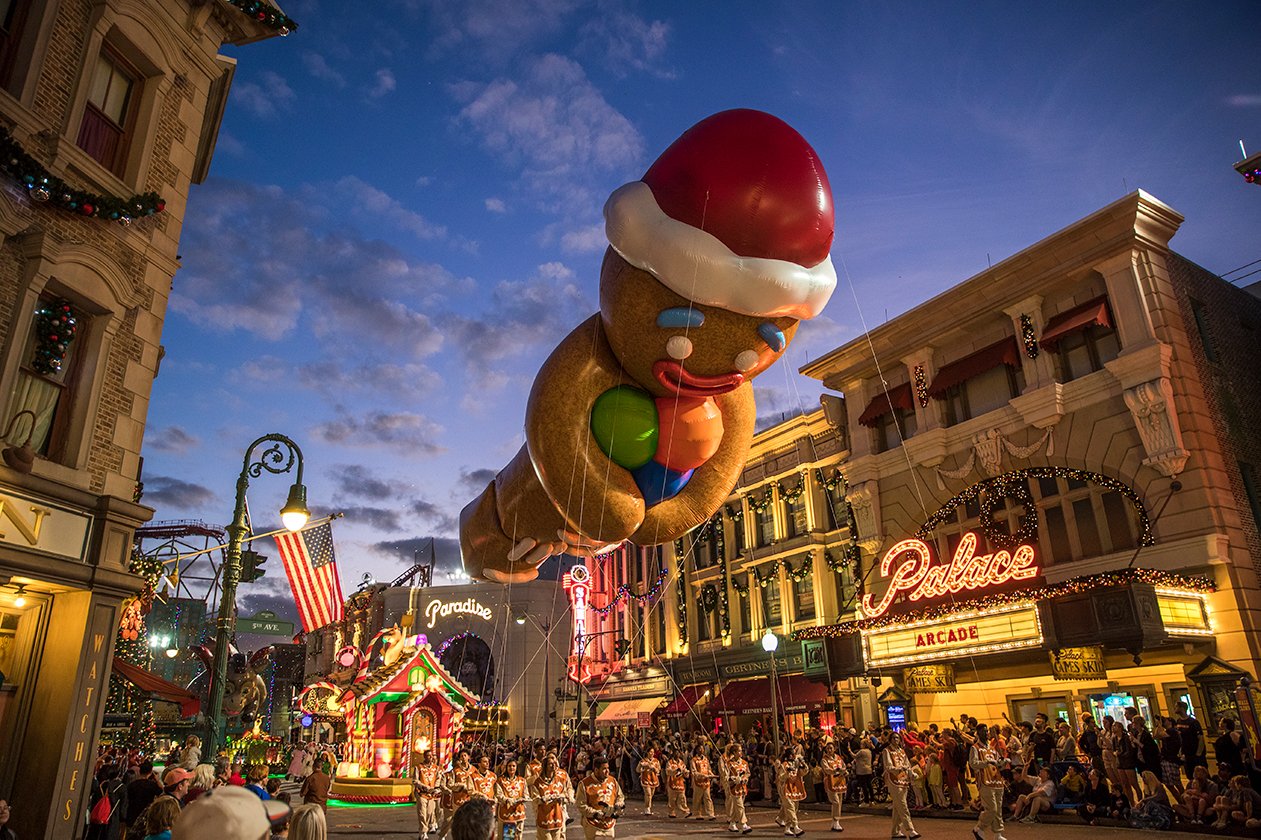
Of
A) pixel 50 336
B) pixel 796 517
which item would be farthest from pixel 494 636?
pixel 50 336

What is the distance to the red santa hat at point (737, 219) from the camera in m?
4.83

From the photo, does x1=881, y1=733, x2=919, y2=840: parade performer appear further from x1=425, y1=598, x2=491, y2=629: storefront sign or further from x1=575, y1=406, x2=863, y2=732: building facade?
x1=425, y1=598, x2=491, y2=629: storefront sign

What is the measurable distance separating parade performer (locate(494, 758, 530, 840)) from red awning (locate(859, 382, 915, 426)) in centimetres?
1578

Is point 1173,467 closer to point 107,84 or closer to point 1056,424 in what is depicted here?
point 1056,424

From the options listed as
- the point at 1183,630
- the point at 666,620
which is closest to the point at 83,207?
the point at 1183,630

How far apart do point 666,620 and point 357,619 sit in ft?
103

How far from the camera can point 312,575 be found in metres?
12.4

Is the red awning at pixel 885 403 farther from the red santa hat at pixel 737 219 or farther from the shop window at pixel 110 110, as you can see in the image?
the red santa hat at pixel 737 219

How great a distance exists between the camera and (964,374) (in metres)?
22.0

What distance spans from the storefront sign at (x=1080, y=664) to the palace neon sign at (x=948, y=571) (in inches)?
69.6

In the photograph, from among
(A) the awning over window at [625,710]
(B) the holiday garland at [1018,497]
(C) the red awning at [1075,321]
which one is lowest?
→ (A) the awning over window at [625,710]

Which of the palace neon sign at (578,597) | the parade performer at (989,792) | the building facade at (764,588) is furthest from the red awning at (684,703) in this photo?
the parade performer at (989,792)

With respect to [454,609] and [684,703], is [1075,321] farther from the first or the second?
[454,609]

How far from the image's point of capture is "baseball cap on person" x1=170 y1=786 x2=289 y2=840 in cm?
290
